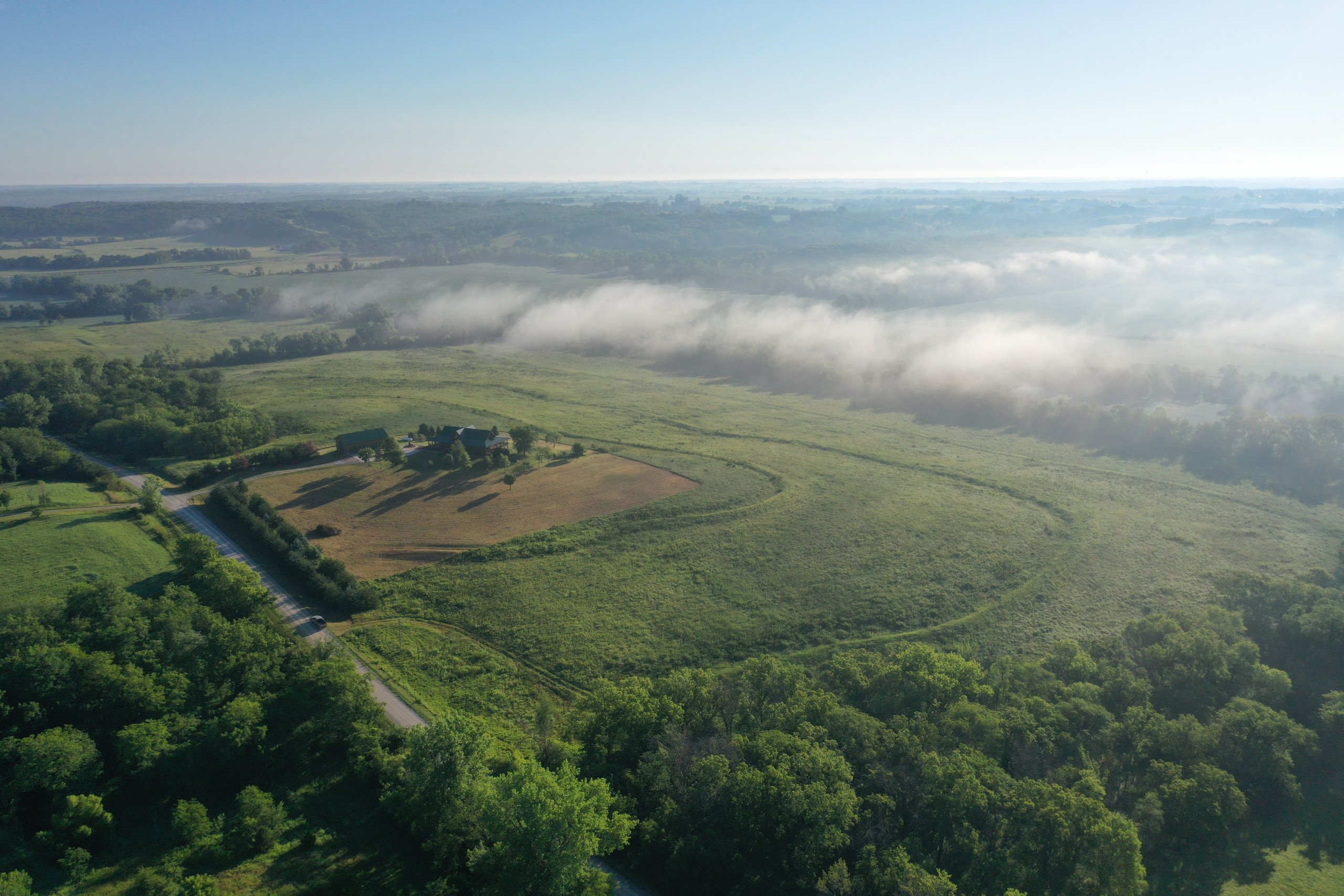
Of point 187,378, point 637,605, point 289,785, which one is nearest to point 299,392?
point 187,378

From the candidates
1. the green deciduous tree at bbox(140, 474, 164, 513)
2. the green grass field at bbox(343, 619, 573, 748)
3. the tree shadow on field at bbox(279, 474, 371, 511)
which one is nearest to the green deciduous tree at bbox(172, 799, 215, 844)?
the green grass field at bbox(343, 619, 573, 748)

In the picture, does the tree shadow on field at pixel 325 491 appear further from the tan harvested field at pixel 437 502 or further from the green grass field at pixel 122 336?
the green grass field at pixel 122 336

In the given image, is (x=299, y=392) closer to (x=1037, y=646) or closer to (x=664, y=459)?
(x=664, y=459)

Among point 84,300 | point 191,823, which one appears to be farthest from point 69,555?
point 84,300

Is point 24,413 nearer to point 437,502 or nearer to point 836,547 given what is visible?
point 437,502

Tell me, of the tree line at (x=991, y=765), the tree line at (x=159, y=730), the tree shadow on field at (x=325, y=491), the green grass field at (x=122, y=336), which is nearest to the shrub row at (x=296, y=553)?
the tree shadow on field at (x=325, y=491)

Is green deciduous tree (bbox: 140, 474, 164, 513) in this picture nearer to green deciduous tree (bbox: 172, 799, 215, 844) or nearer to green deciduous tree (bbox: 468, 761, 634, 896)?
green deciduous tree (bbox: 172, 799, 215, 844)
